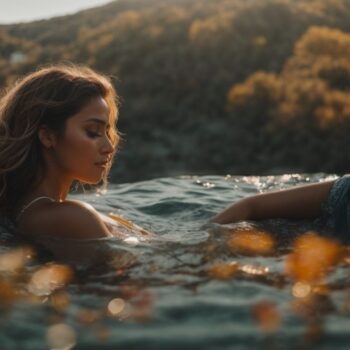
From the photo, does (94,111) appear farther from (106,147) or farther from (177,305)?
(177,305)

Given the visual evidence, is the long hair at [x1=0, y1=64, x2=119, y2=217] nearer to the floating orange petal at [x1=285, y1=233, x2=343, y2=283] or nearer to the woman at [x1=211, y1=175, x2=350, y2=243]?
the woman at [x1=211, y1=175, x2=350, y2=243]

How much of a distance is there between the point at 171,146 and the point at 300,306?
1229 cm

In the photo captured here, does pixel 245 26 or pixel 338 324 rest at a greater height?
pixel 245 26

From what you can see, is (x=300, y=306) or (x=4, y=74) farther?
(x=4, y=74)

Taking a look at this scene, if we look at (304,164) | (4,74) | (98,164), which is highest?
(4,74)

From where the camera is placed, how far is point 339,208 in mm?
4379

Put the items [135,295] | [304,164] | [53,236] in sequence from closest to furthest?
[135,295] < [53,236] < [304,164]

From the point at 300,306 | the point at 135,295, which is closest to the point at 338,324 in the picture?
the point at 300,306

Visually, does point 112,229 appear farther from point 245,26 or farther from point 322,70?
point 245,26

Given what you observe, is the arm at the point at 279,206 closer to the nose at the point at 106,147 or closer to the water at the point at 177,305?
the water at the point at 177,305

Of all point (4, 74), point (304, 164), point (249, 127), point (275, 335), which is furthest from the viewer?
point (4, 74)

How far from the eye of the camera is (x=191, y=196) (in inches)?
251

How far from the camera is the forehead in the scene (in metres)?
3.96

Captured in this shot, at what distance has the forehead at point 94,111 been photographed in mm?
3959
